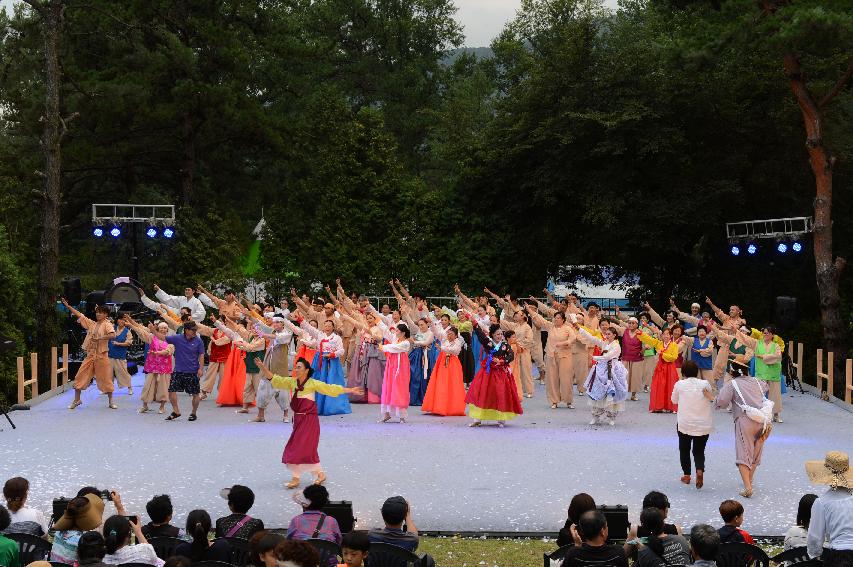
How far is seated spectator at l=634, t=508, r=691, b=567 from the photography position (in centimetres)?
748

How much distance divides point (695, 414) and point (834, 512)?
5226mm

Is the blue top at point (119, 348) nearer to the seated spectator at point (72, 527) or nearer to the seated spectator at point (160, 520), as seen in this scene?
the seated spectator at point (160, 520)

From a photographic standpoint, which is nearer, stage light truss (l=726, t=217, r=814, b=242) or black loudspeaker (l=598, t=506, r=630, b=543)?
black loudspeaker (l=598, t=506, r=630, b=543)

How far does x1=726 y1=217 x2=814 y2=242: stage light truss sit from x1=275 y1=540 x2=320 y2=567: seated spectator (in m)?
22.3

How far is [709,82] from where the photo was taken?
31062 mm

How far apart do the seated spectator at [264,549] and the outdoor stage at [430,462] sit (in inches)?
163

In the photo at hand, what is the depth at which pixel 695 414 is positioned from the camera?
42.9 feet

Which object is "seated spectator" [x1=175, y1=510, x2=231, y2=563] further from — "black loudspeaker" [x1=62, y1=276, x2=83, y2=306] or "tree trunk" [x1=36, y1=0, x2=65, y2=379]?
"black loudspeaker" [x1=62, y1=276, x2=83, y2=306]

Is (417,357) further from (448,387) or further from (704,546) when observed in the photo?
(704,546)

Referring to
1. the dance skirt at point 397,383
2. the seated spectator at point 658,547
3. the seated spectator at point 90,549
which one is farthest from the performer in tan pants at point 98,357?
the seated spectator at point 658,547

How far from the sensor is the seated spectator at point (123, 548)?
24.1 feet

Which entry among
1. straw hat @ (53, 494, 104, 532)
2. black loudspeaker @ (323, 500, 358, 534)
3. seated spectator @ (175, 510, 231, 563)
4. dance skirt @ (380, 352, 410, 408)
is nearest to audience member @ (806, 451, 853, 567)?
black loudspeaker @ (323, 500, 358, 534)

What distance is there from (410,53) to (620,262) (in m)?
22.0

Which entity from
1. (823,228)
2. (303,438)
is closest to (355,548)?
(303,438)
